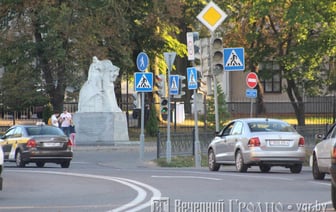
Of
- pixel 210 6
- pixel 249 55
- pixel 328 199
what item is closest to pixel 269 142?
pixel 210 6

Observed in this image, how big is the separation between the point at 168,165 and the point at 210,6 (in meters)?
5.74

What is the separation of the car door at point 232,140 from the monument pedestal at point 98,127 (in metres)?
17.3

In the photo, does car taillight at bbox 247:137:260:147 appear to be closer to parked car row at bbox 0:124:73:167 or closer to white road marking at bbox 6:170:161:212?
white road marking at bbox 6:170:161:212

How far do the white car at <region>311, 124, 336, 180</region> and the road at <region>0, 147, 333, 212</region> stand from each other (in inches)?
15.2

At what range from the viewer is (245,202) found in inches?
615

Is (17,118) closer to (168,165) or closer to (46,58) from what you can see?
(46,58)

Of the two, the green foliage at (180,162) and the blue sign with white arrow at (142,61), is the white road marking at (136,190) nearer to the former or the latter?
the green foliage at (180,162)

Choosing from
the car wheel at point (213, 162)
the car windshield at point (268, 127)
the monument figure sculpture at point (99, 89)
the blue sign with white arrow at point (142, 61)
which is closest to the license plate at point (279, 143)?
the car windshield at point (268, 127)

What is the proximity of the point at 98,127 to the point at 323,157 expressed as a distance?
23.4m

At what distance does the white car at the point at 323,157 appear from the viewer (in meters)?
21.5

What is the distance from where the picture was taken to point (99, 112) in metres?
44.2

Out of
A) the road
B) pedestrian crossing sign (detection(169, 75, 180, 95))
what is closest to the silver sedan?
the road

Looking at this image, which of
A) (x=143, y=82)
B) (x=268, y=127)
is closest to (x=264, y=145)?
(x=268, y=127)

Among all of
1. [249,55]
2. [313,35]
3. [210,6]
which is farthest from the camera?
[249,55]
